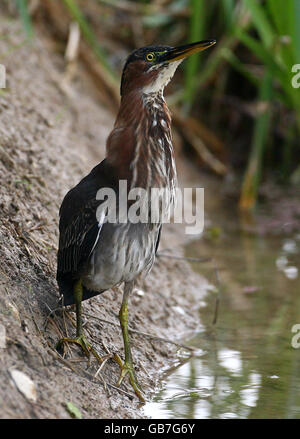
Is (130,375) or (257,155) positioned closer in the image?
(130,375)

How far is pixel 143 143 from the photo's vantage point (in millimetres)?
4297

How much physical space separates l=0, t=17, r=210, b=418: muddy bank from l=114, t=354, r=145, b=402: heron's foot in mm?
47

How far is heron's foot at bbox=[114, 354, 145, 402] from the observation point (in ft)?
14.4

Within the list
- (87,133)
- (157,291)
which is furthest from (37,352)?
(87,133)

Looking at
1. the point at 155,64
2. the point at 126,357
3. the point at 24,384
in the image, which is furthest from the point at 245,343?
the point at 24,384

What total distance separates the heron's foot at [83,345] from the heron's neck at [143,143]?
910mm

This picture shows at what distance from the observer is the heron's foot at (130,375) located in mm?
4398

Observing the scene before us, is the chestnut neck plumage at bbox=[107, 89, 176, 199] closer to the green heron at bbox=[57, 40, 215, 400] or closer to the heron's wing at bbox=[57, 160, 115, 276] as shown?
the green heron at bbox=[57, 40, 215, 400]

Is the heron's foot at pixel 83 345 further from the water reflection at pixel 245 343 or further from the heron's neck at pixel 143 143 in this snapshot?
the heron's neck at pixel 143 143

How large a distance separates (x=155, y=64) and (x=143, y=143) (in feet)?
1.48

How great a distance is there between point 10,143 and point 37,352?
2.42 m

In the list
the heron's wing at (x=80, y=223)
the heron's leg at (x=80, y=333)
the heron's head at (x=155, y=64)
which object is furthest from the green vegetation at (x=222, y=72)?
the heron's leg at (x=80, y=333)

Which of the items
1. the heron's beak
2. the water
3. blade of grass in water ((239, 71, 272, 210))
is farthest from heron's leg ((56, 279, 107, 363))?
blade of grass in water ((239, 71, 272, 210))

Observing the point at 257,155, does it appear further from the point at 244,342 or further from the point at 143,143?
the point at 143,143
